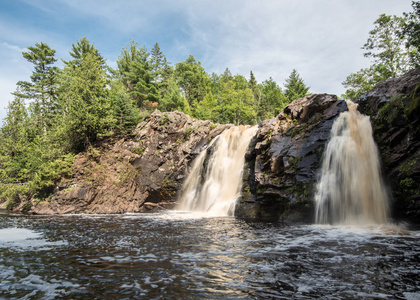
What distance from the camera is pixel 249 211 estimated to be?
16.4 metres

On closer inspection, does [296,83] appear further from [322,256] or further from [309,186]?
[322,256]

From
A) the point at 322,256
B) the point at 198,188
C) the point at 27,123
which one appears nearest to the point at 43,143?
the point at 27,123

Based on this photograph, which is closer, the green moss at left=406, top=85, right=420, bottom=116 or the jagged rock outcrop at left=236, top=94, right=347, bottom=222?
the green moss at left=406, top=85, right=420, bottom=116

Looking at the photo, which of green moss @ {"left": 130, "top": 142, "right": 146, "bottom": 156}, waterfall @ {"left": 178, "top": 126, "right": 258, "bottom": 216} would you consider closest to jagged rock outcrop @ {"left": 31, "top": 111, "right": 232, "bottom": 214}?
green moss @ {"left": 130, "top": 142, "right": 146, "bottom": 156}

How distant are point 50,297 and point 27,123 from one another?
108ft

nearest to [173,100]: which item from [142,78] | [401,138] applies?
[142,78]

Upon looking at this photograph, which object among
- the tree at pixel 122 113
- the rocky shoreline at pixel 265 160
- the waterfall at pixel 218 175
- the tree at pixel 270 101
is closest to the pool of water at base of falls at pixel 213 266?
the rocky shoreline at pixel 265 160

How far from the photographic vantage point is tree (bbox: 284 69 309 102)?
4869 centimetres

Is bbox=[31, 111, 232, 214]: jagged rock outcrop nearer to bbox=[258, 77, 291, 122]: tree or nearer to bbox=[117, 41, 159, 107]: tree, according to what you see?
bbox=[117, 41, 159, 107]: tree

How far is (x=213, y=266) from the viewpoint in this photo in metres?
6.01

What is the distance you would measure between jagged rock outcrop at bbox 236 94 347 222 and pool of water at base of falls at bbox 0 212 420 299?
4.28 metres

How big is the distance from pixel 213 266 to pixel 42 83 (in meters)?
42.2

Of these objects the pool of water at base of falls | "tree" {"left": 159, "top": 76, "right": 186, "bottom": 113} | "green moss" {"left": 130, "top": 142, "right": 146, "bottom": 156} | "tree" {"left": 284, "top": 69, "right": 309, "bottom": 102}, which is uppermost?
"tree" {"left": 284, "top": 69, "right": 309, "bottom": 102}

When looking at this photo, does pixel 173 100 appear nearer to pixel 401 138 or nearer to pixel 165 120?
pixel 165 120
